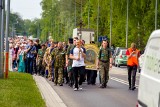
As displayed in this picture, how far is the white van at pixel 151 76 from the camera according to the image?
25.4ft

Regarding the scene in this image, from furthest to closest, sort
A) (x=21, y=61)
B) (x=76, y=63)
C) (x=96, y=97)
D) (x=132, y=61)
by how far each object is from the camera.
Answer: (x=21, y=61) < (x=132, y=61) < (x=76, y=63) < (x=96, y=97)

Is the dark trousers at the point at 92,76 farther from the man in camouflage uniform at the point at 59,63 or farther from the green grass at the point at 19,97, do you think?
the green grass at the point at 19,97

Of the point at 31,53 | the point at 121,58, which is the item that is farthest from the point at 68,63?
the point at 121,58

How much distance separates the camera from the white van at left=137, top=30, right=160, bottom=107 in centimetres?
774

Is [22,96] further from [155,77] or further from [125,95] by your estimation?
[155,77]

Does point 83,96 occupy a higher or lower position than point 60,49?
lower

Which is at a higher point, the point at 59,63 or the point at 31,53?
the point at 31,53

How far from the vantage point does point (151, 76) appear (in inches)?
324

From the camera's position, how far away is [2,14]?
2177 centimetres

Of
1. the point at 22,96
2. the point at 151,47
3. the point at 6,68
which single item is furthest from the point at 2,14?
the point at 151,47

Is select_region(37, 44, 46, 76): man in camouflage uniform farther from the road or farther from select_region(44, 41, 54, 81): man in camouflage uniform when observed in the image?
the road

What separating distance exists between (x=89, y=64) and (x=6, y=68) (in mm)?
3284

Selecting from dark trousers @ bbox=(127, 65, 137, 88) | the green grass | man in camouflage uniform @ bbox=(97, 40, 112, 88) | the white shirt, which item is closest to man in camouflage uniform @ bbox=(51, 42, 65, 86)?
man in camouflage uniform @ bbox=(97, 40, 112, 88)

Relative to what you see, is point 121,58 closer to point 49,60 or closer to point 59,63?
point 49,60
